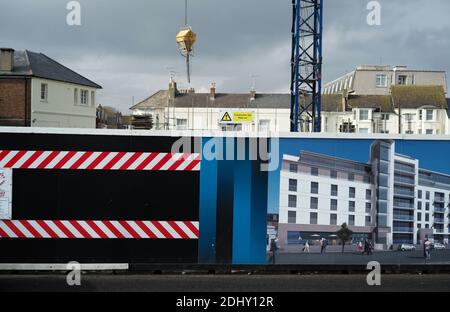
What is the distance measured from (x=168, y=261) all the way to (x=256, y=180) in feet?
7.12

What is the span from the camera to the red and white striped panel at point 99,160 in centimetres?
1117

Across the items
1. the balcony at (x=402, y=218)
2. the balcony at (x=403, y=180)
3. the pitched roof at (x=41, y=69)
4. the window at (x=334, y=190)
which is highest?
the pitched roof at (x=41, y=69)

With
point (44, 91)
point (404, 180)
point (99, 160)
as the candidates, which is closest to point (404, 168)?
point (404, 180)

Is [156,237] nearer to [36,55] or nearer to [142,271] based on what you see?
[142,271]

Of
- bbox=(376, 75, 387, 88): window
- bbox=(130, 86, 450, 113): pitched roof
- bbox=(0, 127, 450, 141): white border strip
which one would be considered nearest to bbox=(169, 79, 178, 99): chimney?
bbox=(130, 86, 450, 113): pitched roof

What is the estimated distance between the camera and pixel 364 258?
1152cm

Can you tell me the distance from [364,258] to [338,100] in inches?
2959

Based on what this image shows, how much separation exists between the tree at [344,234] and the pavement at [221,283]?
0.66 meters

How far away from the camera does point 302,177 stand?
11.5 m

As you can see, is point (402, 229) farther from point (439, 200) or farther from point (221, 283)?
point (221, 283)

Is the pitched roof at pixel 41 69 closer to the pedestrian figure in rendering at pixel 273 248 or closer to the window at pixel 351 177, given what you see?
the pedestrian figure in rendering at pixel 273 248

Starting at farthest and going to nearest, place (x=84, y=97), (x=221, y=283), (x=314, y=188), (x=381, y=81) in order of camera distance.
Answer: (x=381, y=81) → (x=84, y=97) → (x=314, y=188) → (x=221, y=283)

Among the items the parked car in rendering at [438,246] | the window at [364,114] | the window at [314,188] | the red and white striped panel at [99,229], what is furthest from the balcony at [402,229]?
the window at [364,114]

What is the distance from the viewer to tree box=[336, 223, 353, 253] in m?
11.5
